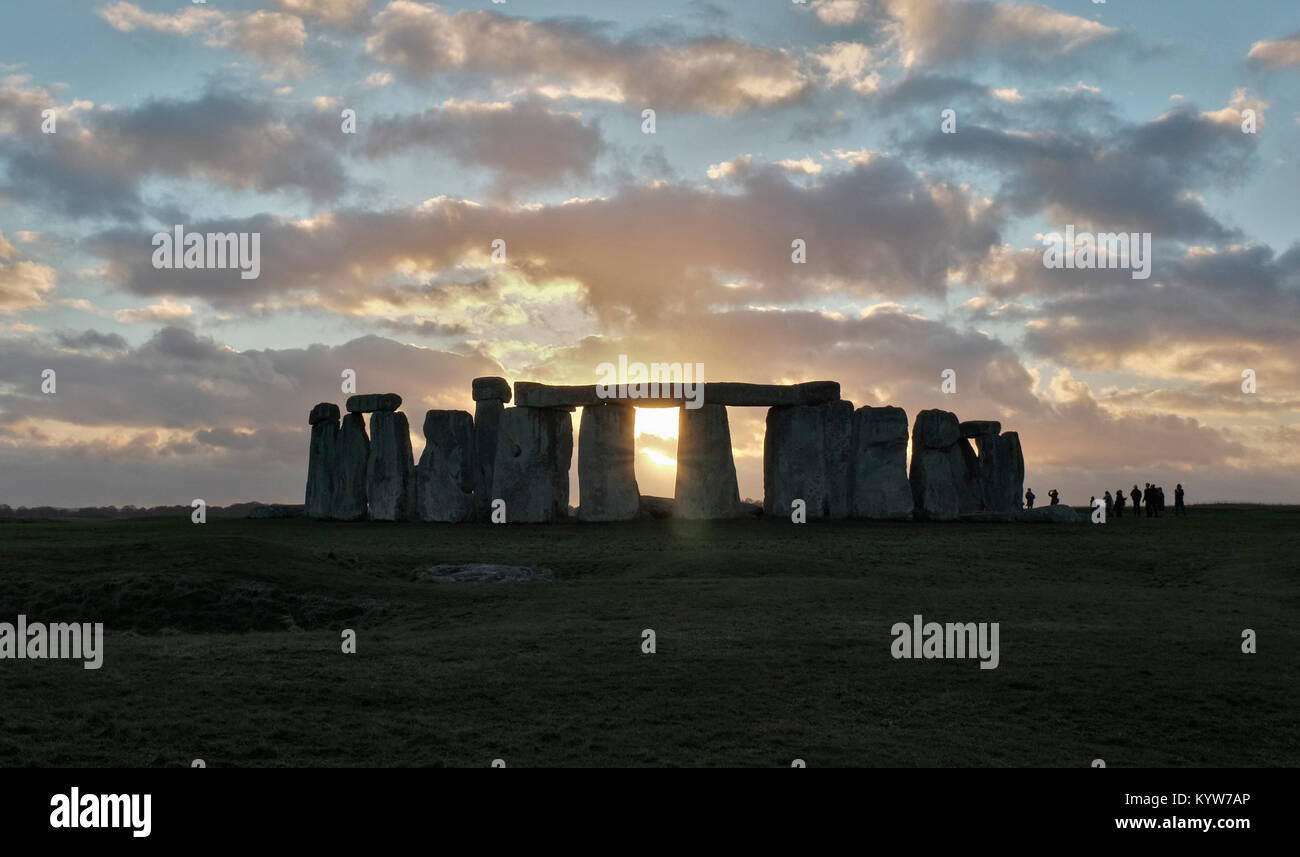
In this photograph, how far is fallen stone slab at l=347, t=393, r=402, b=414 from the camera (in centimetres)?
3912

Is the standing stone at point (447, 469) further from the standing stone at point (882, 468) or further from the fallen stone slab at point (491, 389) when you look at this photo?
the standing stone at point (882, 468)

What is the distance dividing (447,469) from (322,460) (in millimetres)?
5829

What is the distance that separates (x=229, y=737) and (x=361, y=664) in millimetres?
3425

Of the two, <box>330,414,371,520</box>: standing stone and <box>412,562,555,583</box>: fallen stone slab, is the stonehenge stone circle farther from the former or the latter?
<box>412,562,555,583</box>: fallen stone slab

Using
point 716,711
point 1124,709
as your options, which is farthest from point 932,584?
point 716,711

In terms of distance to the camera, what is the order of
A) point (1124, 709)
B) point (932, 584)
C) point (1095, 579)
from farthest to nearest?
point (1095, 579) < point (932, 584) < point (1124, 709)

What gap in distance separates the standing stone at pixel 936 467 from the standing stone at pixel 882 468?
934 mm

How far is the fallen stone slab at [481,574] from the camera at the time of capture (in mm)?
22406

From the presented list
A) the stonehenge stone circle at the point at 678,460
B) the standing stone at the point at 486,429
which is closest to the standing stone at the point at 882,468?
the stonehenge stone circle at the point at 678,460

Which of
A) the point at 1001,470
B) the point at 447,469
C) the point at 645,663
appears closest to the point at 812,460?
the point at 1001,470

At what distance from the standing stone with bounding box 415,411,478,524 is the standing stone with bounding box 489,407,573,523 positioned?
114 centimetres
